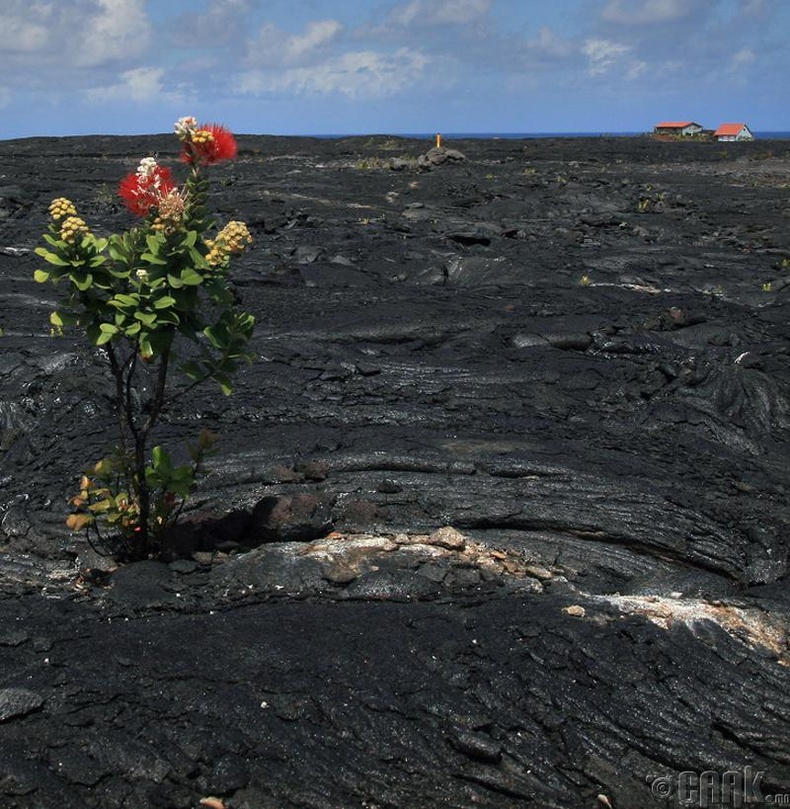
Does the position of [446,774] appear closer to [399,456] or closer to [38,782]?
[38,782]

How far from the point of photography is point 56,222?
5582mm

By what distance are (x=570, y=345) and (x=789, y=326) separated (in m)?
3.06

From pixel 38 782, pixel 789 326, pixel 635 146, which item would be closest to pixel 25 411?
pixel 38 782

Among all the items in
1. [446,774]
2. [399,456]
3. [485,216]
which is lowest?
[446,774]

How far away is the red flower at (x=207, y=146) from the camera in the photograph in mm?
5383

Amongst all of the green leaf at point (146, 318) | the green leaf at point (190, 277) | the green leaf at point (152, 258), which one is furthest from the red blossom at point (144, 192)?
the green leaf at point (146, 318)

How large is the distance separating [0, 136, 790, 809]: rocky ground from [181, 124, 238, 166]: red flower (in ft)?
8.02

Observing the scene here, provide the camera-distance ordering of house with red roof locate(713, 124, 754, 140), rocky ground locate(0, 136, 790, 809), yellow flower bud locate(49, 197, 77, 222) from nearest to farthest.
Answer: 1. rocky ground locate(0, 136, 790, 809)
2. yellow flower bud locate(49, 197, 77, 222)
3. house with red roof locate(713, 124, 754, 140)

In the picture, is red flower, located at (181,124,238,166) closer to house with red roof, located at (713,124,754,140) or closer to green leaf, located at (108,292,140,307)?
green leaf, located at (108,292,140,307)

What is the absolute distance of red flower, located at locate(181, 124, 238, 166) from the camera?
5.38 m

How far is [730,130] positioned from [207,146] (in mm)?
65204

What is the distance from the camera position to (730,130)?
211 feet

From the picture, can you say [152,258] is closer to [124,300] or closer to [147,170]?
[124,300]

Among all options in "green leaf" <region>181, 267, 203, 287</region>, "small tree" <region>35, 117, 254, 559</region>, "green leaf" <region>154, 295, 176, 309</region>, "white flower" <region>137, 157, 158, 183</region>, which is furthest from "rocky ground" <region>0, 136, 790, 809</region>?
"white flower" <region>137, 157, 158, 183</region>
